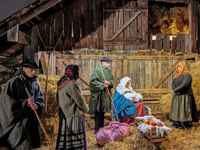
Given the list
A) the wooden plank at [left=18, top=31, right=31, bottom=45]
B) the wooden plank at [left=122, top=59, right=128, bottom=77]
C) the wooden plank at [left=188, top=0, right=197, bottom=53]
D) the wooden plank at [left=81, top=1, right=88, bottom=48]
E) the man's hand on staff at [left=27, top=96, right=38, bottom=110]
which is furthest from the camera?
the wooden plank at [left=122, top=59, right=128, bottom=77]

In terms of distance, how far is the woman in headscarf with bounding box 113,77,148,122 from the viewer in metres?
4.50

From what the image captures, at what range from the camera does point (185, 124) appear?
4.51 metres

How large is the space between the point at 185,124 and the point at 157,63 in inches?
110

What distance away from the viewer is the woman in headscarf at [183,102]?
4349mm

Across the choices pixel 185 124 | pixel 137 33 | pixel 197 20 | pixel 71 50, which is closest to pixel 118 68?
pixel 137 33

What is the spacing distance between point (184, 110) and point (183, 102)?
25 centimetres

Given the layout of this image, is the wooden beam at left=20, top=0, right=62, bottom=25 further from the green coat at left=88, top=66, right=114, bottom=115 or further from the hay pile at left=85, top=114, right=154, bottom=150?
the hay pile at left=85, top=114, right=154, bottom=150

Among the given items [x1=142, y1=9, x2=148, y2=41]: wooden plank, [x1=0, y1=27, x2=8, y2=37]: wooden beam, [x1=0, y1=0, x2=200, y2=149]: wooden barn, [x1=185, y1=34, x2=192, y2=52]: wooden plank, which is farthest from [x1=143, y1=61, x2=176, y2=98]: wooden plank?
[x1=0, y1=27, x2=8, y2=37]: wooden beam

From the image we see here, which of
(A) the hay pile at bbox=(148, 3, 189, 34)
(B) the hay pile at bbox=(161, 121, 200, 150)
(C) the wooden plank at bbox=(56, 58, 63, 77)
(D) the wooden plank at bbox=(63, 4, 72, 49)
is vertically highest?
(A) the hay pile at bbox=(148, 3, 189, 34)

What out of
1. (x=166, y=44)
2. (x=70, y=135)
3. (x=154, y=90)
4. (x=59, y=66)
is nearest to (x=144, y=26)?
(x=166, y=44)

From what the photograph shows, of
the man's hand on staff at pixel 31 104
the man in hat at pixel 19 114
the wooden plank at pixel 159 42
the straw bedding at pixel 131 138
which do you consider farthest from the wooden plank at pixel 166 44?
the man's hand on staff at pixel 31 104

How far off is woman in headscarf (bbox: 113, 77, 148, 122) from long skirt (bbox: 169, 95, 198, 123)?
96 cm

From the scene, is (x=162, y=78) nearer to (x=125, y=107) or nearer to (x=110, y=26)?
(x=125, y=107)

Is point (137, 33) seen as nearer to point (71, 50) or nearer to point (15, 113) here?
point (71, 50)
